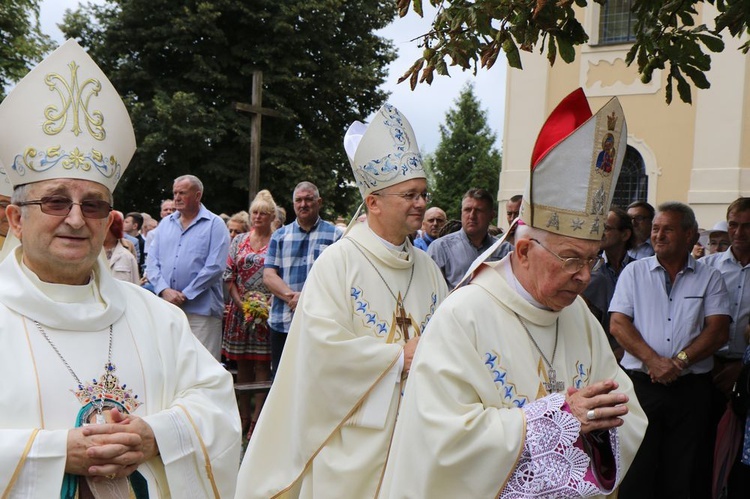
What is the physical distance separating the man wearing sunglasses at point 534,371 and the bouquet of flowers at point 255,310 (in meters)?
4.90

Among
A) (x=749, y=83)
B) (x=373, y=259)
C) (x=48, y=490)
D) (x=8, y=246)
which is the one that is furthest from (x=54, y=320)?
(x=749, y=83)

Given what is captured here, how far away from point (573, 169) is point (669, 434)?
10.2 feet

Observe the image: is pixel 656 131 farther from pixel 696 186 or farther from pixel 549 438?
pixel 549 438

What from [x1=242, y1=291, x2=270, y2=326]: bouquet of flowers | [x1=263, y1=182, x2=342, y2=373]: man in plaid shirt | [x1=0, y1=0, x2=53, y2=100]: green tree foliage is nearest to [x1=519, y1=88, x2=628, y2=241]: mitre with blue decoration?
[x1=263, y1=182, x2=342, y2=373]: man in plaid shirt

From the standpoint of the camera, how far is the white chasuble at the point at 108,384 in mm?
2500

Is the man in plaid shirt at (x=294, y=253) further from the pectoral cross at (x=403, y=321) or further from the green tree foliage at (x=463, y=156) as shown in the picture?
the green tree foliage at (x=463, y=156)

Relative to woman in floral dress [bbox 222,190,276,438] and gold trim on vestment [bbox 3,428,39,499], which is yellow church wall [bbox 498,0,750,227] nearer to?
woman in floral dress [bbox 222,190,276,438]

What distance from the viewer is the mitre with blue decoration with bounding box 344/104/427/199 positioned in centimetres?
516

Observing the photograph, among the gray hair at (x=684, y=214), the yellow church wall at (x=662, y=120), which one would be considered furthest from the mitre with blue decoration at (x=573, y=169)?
the yellow church wall at (x=662, y=120)

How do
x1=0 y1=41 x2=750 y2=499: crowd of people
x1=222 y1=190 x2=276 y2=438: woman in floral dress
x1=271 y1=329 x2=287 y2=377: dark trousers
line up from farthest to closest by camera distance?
x1=222 y1=190 x2=276 y2=438: woman in floral dress
x1=271 y1=329 x2=287 y2=377: dark trousers
x1=0 y1=41 x2=750 y2=499: crowd of people

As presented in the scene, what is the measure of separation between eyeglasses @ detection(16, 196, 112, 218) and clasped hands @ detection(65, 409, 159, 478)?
62cm

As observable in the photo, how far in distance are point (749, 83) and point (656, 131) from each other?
2062mm

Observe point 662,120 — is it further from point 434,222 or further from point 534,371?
point 534,371

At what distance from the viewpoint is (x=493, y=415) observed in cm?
310
